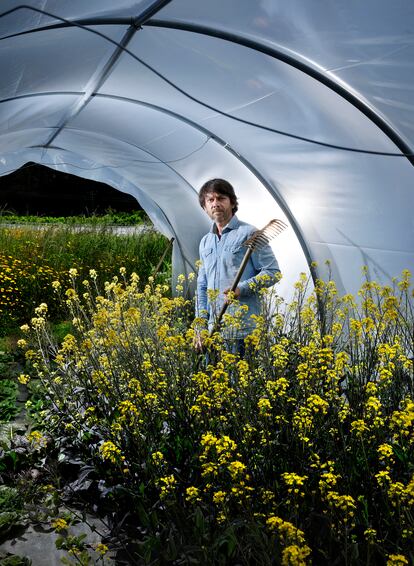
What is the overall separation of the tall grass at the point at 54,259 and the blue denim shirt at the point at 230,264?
138 inches

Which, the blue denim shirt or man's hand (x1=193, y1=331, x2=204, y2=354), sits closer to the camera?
man's hand (x1=193, y1=331, x2=204, y2=354)

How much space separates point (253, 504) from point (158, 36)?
2.79 meters

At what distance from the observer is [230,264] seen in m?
4.71

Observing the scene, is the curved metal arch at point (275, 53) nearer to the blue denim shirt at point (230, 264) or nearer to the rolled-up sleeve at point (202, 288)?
the blue denim shirt at point (230, 264)

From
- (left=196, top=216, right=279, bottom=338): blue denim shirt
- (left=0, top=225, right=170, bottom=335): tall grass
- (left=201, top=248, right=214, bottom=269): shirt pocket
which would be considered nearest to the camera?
(left=196, top=216, right=279, bottom=338): blue denim shirt

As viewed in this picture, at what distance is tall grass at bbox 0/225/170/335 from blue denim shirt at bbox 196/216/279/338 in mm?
3514

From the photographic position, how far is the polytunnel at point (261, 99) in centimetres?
331

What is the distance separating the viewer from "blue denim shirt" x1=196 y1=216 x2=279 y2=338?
14.8 feet

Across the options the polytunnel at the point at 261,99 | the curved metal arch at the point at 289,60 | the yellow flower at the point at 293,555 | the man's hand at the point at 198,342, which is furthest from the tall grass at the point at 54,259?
the yellow flower at the point at 293,555

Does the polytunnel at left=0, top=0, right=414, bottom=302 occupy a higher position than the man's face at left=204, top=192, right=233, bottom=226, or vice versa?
the polytunnel at left=0, top=0, right=414, bottom=302

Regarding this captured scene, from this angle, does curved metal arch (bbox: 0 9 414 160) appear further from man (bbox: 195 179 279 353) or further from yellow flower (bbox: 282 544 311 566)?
yellow flower (bbox: 282 544 311 566)

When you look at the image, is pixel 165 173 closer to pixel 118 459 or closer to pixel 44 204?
pixel 118 459

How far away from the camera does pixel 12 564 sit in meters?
2.64

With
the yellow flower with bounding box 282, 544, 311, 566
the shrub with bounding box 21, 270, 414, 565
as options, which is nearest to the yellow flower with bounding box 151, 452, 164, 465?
the shrub with bounding box 21, 270, 414, 565
